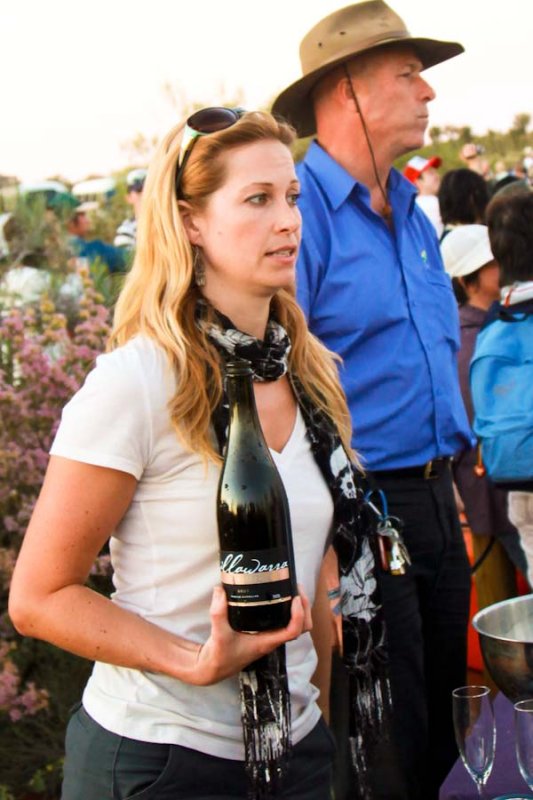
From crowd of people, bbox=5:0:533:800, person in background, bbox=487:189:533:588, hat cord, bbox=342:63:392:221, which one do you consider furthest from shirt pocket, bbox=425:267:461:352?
crowd of people, bbox=5:0:533:800

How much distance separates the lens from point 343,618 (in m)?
2.42

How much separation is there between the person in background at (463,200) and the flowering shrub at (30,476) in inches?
119

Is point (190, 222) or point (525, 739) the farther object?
point (190, 222)

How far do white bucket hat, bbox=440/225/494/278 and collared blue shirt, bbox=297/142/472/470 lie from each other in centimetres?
167

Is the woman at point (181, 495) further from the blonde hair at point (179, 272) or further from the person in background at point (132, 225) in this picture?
the person in background at point (132, 225)

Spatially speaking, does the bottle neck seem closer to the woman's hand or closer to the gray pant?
the woman's hand

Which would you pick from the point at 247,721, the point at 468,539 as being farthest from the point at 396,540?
the point at 468,539

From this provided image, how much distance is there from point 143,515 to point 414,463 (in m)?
1.42

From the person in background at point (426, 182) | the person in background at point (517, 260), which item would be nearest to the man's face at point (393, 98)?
the person in background at point (517, 260)

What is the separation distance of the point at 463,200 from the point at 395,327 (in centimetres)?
364

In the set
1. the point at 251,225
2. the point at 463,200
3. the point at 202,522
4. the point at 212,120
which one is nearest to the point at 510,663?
the point at 202,522

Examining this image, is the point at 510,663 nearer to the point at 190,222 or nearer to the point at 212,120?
the point at 190,222

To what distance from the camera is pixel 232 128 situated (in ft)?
7.06

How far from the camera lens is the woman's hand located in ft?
6.01
